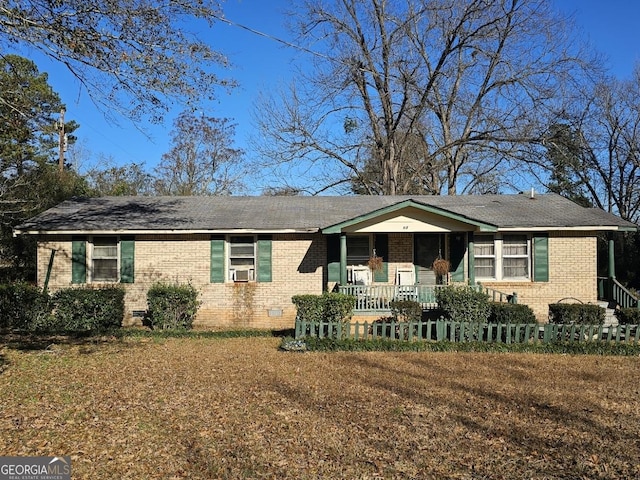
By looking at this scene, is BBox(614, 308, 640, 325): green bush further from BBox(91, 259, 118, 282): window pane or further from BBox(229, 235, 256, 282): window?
BBox(91, 259, 118, 282): window pane

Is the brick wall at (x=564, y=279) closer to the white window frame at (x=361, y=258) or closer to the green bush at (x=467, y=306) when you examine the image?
the green bush at (x=467, y=306)

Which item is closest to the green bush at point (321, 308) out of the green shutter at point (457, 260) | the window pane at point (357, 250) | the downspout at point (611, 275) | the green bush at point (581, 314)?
the window pane at point (357, 250)

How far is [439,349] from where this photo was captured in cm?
1084

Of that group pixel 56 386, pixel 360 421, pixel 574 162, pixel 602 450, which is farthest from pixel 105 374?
pixel 574 162

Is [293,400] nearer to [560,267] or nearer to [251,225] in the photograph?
[251,225]

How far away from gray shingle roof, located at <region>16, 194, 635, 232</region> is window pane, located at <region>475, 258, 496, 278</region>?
4.24ft

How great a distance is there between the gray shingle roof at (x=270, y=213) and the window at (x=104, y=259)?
610 mm

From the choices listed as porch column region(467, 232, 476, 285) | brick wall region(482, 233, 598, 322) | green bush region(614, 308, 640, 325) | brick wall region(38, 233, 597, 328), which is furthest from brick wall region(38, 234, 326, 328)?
green bush region(614, 308, 640, 325)

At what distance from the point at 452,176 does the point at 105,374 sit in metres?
26.9

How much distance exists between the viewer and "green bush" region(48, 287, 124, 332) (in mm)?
13312

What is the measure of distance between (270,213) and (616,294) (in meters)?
11.6

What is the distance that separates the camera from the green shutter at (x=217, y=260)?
15445 mm

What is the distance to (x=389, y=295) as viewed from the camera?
14.4 m

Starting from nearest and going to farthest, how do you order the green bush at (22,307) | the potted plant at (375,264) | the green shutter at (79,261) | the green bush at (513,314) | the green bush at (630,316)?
the green bush at (513,314) → the green bush at (630,316) → the green bush at (22,307) → the potted plant at (375,264) → the green shutter at (79,261)
